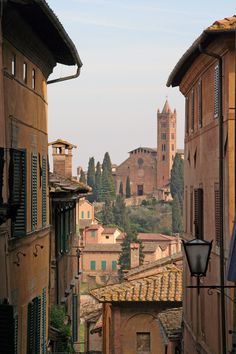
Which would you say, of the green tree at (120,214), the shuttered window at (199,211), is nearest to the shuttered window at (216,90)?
the shuttered window at (199,211)

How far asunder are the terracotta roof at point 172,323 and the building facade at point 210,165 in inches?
35.0

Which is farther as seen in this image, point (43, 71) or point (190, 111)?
point (190, 111)

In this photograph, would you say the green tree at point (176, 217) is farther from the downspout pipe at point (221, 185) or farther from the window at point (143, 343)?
the downspout pipe at point (221, 185)

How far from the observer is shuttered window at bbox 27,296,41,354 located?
16.8m

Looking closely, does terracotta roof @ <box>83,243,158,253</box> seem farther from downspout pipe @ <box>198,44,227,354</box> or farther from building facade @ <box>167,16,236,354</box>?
downspout pipe @ <box>198,44,227,354</box>

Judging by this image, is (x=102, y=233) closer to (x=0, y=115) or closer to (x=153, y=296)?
(x=153, y=296)

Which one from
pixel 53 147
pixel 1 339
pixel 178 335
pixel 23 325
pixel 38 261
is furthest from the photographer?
pixel 53 147

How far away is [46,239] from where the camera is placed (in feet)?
65.4

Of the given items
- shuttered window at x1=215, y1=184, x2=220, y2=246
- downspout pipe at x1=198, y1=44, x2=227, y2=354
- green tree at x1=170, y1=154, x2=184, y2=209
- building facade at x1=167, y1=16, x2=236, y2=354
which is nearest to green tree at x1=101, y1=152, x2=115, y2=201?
green tree at x1=170, y1=154, x2=184, y2=209

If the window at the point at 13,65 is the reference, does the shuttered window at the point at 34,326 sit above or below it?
below

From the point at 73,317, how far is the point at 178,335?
6.89 m

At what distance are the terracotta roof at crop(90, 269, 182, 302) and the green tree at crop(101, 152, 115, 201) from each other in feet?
499

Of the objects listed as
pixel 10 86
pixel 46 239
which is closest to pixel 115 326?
pixel 46 239

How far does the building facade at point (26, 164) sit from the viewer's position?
1280 centimetres
